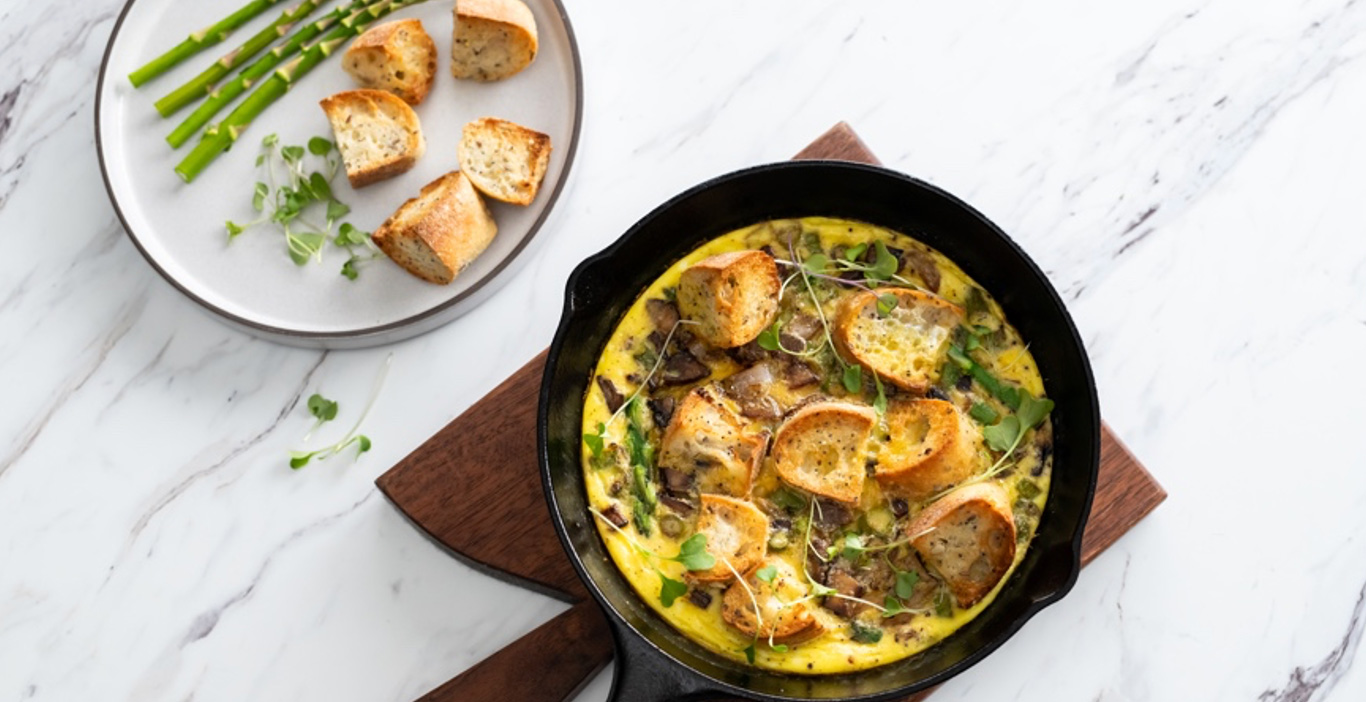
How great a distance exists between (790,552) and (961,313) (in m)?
0.74

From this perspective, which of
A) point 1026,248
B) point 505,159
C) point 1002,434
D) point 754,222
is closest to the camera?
point 1002,434

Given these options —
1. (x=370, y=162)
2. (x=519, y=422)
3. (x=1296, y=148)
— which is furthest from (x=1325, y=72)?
(x=370, y=162)

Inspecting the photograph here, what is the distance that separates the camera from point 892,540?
3.15 m

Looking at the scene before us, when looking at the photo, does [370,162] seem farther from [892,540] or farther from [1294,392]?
[1294,392]

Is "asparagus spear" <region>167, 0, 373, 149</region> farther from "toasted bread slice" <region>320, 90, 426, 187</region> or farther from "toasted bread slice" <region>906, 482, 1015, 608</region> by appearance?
"toasted bread slice" <region>906, 482, 1015, 608</region>

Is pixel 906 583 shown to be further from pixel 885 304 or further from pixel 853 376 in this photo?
pixel 885 304

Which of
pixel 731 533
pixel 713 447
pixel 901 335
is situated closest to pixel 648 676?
pixel 731 533

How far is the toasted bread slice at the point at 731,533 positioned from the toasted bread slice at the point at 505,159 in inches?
42.0

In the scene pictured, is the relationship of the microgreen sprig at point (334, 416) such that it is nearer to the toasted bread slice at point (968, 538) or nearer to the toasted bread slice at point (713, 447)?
the toasted bread slice at point (713, 447)

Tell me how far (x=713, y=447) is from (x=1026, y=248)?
1.20 m

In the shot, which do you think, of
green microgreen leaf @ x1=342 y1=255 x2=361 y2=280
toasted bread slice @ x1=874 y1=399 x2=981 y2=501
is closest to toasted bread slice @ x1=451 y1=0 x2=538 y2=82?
green microgreen leaf @ x1=342 y1=255 x2=361 y2=280

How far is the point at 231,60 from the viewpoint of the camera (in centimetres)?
381

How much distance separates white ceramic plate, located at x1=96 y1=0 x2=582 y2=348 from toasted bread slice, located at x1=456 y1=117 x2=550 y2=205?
0.06 m

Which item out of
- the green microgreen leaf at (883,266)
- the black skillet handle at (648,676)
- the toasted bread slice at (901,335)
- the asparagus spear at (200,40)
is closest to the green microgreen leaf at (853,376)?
the toasted bread slice at (901,335)
